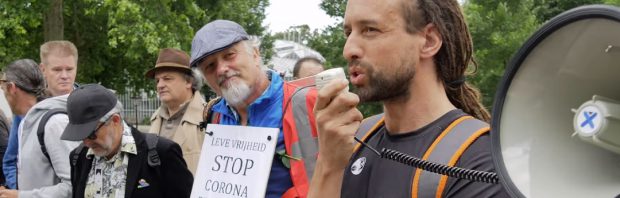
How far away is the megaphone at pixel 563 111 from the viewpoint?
98 centimetres

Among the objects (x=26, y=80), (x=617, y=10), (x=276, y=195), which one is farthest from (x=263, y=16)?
(x=617, y=10)

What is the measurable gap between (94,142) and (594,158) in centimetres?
310

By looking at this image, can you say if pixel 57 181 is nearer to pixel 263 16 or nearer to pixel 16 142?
pixel 16 142

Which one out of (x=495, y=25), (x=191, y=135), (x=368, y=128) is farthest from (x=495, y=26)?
(x=368, y=128)

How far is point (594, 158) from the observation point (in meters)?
1.06

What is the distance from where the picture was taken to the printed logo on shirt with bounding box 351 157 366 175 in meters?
1.93

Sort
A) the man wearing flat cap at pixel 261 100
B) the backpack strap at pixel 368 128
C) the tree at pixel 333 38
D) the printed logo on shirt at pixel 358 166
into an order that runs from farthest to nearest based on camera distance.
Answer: the tree at pixel 333 38 < the man wearing flat cap at pixel 261 100 < the backpack strap at pixel 368 128 < the printed logo on shirt at pixel 358 166

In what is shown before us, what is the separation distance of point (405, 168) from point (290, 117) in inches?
48.6

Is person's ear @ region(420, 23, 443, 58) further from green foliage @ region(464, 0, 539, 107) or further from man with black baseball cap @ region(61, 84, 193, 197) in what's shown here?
green foliage @ region(464, 0, 539, 107)

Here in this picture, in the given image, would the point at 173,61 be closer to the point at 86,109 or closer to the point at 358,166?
the point at 86,109

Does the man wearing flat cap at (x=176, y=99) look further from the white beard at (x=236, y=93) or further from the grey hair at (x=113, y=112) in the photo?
the white beard at (x=236, y=93)

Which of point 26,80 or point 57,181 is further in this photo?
point 26,80

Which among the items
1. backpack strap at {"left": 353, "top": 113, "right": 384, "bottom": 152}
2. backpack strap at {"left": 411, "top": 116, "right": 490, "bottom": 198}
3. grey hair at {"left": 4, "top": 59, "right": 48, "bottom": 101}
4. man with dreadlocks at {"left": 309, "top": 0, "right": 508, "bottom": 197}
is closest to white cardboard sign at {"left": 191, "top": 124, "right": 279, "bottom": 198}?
backpack strap at {"left": 353, "top": 113, "right": 384, "bottom": 152}

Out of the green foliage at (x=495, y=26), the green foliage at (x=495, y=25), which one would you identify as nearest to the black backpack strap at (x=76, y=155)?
the green foliage at (x=495, y=26)
